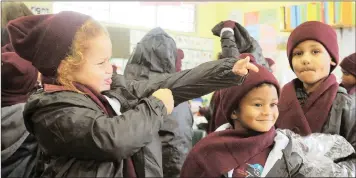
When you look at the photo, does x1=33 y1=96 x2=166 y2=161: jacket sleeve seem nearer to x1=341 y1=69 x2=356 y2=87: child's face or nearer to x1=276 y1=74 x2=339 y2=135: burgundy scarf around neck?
x1=276 y1=74 x2=339 y2=135: burgundy scarf around neck

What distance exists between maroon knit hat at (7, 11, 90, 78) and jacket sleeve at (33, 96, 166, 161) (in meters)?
0.15

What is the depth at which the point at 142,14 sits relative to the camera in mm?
6930

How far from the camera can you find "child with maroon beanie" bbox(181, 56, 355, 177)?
158 cm

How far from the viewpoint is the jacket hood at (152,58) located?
265 centimetres

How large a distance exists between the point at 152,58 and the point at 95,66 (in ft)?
4.50

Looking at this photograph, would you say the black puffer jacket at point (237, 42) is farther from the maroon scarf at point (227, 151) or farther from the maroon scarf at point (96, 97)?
the maroon scarf at point (96, 97)

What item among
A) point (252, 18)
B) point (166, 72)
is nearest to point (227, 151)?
point (166, 72)

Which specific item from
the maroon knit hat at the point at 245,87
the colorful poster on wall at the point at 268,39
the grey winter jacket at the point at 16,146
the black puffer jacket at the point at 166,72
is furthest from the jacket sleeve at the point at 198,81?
the colorful poster on wall at the point at 268,39

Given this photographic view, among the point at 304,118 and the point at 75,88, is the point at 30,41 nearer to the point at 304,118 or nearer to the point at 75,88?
the point at 75,88

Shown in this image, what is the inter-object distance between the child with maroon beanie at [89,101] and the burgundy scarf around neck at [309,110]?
1.73 feet

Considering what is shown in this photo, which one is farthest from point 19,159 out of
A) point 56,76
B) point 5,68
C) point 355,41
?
point 355,41

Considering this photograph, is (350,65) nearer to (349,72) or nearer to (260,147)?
(349,72)

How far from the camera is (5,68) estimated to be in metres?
2.17

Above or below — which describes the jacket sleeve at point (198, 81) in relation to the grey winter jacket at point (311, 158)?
above
